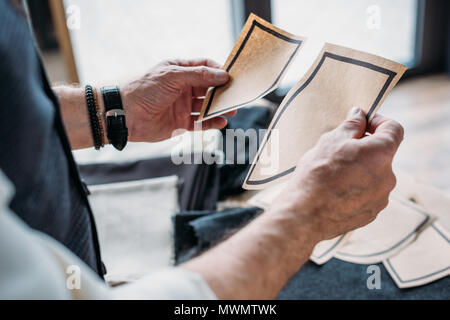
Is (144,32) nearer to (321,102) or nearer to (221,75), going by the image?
(221,75)

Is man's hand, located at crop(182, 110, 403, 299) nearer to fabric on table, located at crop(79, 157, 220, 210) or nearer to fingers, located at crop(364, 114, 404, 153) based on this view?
fingers, located at crop(364, 114, 404, 153)

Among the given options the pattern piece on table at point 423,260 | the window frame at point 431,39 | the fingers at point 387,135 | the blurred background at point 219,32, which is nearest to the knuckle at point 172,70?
the fingers at point 387,135

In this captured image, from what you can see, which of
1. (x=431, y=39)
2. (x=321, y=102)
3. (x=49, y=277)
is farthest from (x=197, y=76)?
(x=431, y=39)

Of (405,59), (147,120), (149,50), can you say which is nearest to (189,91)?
(147,120)

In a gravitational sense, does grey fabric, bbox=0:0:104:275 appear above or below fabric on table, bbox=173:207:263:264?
above

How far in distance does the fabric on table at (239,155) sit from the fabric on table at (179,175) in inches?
1.0

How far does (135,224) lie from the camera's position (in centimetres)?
78

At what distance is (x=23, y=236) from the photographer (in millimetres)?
257

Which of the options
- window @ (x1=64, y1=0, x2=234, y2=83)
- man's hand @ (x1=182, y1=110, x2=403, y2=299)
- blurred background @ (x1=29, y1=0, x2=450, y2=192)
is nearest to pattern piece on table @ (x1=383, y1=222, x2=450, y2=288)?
man's hand @ (x1=182, y1=110, x2=403, y2=299)

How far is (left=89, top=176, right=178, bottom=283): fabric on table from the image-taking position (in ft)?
2.31

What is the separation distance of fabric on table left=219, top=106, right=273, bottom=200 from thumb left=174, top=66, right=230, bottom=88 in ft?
0.90

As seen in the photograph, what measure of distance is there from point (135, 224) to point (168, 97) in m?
0.26

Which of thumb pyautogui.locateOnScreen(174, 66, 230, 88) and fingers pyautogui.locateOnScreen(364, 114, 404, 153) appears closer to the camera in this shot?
fingers pyautogui.locateOnScreen(364, 114, 404, 153)

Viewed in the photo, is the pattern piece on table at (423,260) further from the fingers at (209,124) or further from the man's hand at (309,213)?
the fingers at (209,124)
